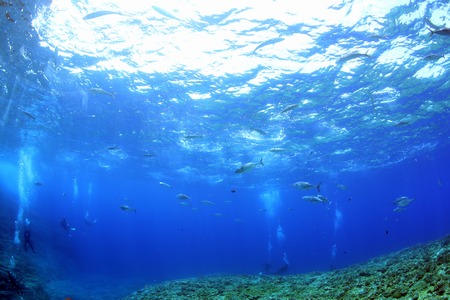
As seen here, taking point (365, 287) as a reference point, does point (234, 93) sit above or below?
above

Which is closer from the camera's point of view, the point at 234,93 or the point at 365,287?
the point at 365,287

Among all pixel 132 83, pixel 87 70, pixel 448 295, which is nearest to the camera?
pixel 448 295

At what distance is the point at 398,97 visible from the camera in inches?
790

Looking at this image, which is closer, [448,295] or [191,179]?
[448,295]

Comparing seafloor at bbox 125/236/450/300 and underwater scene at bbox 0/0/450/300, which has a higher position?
underwater scene at bbox 0/0/450/300

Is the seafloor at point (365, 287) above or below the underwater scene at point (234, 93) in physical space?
below

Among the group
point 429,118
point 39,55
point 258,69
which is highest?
point 429,118

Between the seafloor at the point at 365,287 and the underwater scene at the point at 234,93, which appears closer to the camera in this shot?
the seafloor at the point at 365,287

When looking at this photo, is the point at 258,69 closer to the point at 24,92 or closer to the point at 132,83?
the point at 132,83

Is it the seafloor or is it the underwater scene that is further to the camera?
the underwater scene

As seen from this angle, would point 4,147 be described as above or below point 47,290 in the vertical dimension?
above

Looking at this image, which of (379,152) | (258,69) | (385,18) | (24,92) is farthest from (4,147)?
(379,152)

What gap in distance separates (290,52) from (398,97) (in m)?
11.6

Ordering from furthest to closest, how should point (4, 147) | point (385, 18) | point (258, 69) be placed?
point (4, 147), point (258, 69), point (385, 18)
